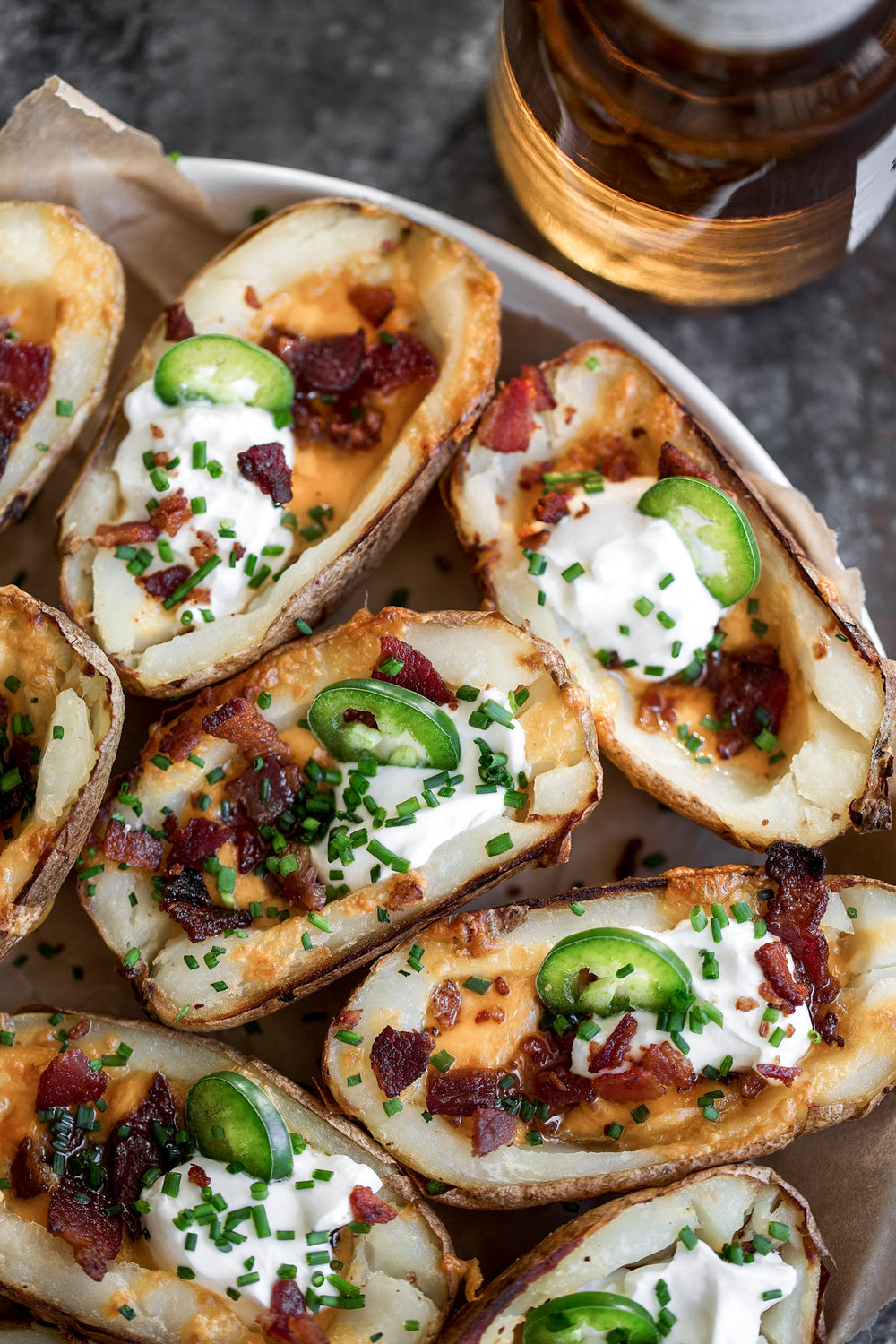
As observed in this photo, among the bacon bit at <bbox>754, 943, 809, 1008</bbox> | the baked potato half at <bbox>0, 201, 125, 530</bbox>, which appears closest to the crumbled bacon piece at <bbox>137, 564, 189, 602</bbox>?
the baked potato half at <bbox>0, 201, 125, 530</bbox>

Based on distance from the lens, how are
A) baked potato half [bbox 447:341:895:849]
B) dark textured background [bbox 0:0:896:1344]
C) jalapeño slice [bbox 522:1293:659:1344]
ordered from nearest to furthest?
1. jalapeño slice [bbox 522:1293:659:1344]
2. baked potato half [bbox 447:341:895:849]
3. dark textured background [bbox 0:0:896:1344]

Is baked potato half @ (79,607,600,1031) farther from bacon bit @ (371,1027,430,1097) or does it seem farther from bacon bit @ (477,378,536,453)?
bacon bit @ (477,378,536,453)

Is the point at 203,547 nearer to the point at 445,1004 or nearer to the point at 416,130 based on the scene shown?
the point at 445,1004

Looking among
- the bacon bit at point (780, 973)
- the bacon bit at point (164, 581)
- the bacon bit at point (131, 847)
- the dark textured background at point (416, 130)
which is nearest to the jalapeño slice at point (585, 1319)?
the bacon bit at point (780, 973)

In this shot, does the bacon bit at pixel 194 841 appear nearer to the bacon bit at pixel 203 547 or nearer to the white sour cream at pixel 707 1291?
the bacon bit at pixel 203 547

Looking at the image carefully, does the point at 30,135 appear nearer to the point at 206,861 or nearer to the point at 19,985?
the point at 206,861

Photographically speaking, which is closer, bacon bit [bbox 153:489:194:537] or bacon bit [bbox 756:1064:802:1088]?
bacon bit [bbox 756:1064:802:1088]

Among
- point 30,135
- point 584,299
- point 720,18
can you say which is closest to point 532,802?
point 584,299
